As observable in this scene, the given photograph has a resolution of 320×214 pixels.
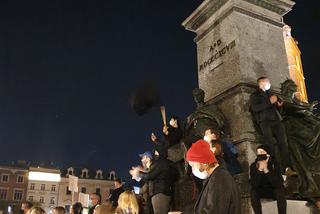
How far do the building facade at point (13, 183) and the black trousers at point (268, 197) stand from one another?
6663 centimetres

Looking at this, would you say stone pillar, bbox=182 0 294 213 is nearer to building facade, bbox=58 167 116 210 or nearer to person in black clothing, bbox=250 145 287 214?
person in black clothing, bbox=250 145 287 214

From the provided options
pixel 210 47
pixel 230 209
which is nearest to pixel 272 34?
pixel 210 47

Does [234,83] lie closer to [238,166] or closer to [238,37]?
[238,37]

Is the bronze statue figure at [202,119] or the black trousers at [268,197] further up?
the bronze statue figure at [202,119]

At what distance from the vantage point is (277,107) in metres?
6.93

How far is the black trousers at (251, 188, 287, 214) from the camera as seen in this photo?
537cm

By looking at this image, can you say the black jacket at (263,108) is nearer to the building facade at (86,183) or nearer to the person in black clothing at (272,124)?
the person in black clothing at (272,124)

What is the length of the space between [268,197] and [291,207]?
22.5 inches

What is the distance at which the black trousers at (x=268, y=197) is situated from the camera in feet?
17.6

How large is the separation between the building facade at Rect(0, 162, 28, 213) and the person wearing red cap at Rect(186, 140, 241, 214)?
224 ft

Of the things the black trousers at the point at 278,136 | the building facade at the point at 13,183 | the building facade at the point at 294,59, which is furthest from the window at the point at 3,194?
the black trousers at the point at 278,136

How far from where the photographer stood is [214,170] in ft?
10.8

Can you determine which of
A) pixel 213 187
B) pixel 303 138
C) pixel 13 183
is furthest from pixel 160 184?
pixel 13 183

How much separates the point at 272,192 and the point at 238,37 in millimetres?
3777
